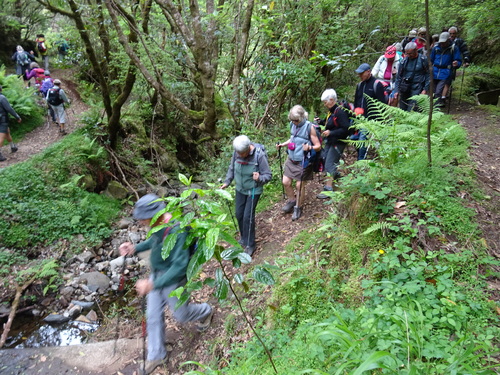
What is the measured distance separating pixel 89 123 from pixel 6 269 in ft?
19.4

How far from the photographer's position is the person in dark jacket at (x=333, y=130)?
16.7ft

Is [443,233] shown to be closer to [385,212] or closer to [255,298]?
[385,212]

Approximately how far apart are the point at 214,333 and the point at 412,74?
635 centimetres

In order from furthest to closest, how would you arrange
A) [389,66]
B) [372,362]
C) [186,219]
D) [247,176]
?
[389,66] → [247,176] → [186,219] → [372,362]

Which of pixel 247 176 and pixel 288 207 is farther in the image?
pixel 288 207

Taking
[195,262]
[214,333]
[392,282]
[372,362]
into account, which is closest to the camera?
[372,362]

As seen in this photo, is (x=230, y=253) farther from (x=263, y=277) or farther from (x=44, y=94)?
(x=44, y=94)

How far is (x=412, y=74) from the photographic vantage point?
629 cm

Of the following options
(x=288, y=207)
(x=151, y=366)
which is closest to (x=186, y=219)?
(x=151, y=366)

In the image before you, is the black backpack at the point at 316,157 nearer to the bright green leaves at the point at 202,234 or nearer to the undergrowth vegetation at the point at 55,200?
the bright green leaves at the point at 202,234

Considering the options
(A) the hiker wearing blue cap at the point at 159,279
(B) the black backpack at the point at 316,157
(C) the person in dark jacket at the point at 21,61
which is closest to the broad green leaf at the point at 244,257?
(A) the hiker wearing blue cap at the point at 159,279

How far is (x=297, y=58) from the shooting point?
8.96 meters

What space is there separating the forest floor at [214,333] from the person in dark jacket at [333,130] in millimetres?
842

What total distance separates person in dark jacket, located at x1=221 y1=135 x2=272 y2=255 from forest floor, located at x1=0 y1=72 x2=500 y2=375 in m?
0.69
